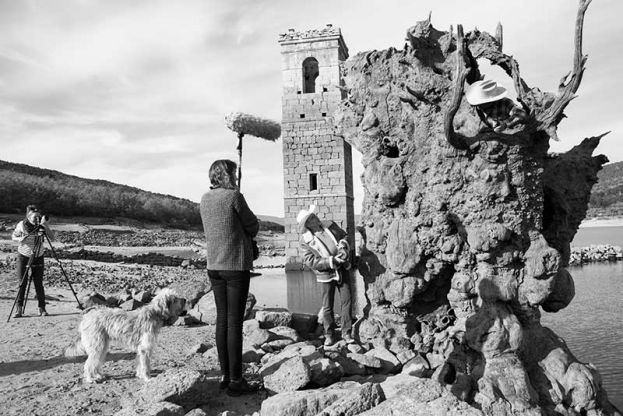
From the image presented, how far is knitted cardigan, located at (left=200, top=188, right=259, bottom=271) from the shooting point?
13.4 feet

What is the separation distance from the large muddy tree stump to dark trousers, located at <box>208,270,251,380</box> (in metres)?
1.80

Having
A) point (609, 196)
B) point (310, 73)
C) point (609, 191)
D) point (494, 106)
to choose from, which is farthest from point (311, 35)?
point (609, 191)

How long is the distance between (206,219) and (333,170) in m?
18.3

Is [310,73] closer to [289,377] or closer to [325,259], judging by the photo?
[325,259]

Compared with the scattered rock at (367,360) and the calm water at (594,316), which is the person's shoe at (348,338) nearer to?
the scattered rock at (367,360)

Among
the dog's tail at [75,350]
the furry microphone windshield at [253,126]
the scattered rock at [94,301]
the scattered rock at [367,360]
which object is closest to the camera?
the scattered rock at [367,360]

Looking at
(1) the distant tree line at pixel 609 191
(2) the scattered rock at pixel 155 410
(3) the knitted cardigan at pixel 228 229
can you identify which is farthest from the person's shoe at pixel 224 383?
(1) the distant tree line at pixel 609 191

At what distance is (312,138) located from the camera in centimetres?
2242

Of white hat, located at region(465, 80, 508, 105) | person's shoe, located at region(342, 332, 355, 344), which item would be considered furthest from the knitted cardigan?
Answer: white hat, located at region(465, 80, 508, 105)

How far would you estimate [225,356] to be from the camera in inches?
166

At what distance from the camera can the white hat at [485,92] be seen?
482 cm

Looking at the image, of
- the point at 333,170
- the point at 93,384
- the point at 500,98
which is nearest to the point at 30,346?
the point at 93,384

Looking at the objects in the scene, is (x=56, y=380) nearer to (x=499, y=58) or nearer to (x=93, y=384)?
(x=93, y=384)

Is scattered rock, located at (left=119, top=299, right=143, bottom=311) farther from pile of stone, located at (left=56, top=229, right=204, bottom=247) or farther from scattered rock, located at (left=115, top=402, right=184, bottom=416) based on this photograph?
pile of stone, located at (left=56, top=229, right=204, bottom=247)
